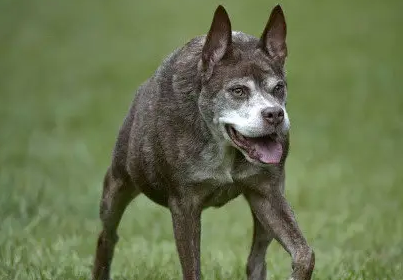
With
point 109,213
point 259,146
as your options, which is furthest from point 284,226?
point 109,213

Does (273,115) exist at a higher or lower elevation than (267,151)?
higher

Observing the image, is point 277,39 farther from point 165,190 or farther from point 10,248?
point 10,248

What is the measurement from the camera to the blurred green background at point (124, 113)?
35.2ft

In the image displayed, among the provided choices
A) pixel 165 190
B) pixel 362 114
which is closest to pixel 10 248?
pixel 165 190

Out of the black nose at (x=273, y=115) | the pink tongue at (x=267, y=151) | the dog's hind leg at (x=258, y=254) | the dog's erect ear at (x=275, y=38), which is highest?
the dog's erect ear at (x=275, y=38)

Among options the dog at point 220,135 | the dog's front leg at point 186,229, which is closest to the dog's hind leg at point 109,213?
the dog at point 220,135

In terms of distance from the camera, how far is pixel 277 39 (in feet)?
26.6

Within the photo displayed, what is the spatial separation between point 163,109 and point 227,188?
2.29 feet

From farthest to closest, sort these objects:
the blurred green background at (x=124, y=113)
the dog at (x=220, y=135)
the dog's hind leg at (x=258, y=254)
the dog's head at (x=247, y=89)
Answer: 1. the blurred green background at (x=124, y=113)
2. the dog's hind leg at (x=258, y=254)
3. the dog at (x=220, y=135)
4. the dog's head at (x=247, y=89)

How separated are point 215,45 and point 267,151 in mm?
803

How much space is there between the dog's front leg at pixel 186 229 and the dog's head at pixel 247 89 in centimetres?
54

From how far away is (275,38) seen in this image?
320 inches

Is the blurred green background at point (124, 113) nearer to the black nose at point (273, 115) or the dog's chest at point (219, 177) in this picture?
the dog's chest at point (219, 177)

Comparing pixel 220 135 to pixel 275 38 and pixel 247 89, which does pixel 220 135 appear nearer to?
pixel 247 89
